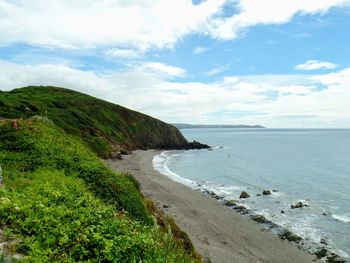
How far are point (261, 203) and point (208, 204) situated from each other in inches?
302

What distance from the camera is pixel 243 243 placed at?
29.1 metres

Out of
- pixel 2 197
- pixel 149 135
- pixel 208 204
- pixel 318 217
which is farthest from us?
pixel 149 135

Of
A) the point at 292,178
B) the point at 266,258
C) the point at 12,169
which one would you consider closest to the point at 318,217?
the point at 266,258

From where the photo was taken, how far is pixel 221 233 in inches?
1214

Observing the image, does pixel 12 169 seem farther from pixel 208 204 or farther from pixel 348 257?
pixel 208 204

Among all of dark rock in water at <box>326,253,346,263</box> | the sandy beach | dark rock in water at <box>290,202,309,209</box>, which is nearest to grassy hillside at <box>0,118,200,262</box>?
the sandy beach

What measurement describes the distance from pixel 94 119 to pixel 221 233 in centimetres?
6632

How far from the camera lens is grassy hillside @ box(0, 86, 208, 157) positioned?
6638 cm

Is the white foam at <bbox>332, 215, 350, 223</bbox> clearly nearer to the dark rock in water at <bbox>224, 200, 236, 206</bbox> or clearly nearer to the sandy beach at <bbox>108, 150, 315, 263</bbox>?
the sandy beach at <bbox>108, 150, 315, 263</bbox>

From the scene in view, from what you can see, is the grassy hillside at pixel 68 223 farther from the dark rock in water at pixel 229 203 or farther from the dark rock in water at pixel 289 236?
the dark rock in water at pixel 229 203

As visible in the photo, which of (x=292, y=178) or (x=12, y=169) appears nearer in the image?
(x=12, y=169)

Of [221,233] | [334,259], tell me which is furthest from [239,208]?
[334,259]

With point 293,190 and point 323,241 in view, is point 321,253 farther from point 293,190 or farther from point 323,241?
point 293,190

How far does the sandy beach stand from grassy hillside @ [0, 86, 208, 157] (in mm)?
26089
